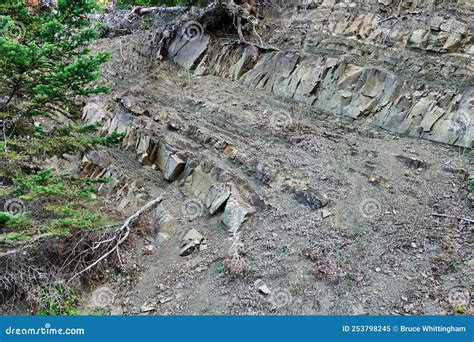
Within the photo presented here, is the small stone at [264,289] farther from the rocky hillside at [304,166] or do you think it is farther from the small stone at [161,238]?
the small stone at [161,238]

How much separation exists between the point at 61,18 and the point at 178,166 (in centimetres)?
359

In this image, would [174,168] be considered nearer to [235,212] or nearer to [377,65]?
[235,212]

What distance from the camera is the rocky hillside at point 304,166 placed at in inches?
227

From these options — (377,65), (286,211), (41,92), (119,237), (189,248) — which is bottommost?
(119,237)

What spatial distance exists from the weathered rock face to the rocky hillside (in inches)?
1.3

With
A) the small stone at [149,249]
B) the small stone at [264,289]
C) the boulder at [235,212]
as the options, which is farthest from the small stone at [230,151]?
the small stone at [264,289]

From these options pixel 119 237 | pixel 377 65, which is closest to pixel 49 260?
pixel 119 237

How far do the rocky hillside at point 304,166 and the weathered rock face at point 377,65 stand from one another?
1.3 inches

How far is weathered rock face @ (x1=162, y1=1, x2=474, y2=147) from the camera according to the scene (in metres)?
7.89

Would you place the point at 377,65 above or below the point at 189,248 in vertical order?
above

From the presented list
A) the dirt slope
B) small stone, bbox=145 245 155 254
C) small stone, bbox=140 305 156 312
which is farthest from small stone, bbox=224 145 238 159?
small stone, bbox=140 305 156 312

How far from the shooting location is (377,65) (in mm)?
8891

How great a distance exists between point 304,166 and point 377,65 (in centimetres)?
326

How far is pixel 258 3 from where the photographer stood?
39.2ft
